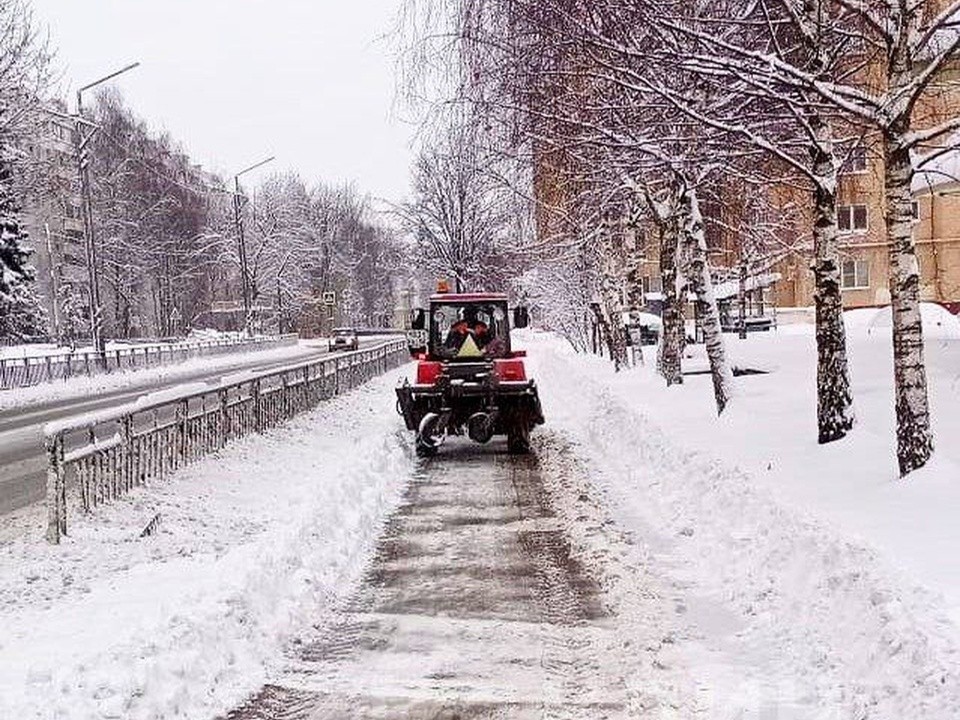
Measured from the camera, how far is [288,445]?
15.6 meters

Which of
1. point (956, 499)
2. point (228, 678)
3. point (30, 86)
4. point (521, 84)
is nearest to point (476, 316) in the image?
point (521, 84)

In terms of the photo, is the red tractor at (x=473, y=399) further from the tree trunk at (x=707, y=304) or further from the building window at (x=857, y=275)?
the building window at (x=857, y=275)

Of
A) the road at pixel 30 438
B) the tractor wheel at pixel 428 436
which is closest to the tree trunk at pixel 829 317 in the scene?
the tractor wheel at pixel 428 436

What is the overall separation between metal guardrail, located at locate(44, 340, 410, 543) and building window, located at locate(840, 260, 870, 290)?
43297mm

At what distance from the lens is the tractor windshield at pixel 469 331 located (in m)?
17.0

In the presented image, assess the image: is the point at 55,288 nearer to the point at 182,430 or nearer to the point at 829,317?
the point at 182,430

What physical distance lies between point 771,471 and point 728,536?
5.54ft

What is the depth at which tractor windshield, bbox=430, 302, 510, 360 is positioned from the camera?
55.8 ft

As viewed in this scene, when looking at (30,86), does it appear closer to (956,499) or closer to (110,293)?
(956,499)

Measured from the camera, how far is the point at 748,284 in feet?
168

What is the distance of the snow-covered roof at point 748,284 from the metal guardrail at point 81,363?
23.4 metres

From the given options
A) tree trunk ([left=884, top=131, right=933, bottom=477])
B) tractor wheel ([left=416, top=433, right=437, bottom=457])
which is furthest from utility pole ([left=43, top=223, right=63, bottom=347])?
tree trunk ([left=884, top=131, right=933, bottom=477])

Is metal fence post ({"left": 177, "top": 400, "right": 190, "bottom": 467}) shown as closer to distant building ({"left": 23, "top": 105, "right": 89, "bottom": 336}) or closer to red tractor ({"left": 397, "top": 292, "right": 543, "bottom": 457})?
red tractor ({"left": 397, "top": 292, "right": 543, "bottom": 457})

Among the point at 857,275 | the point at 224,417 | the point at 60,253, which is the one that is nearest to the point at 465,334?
the point at 224,417
